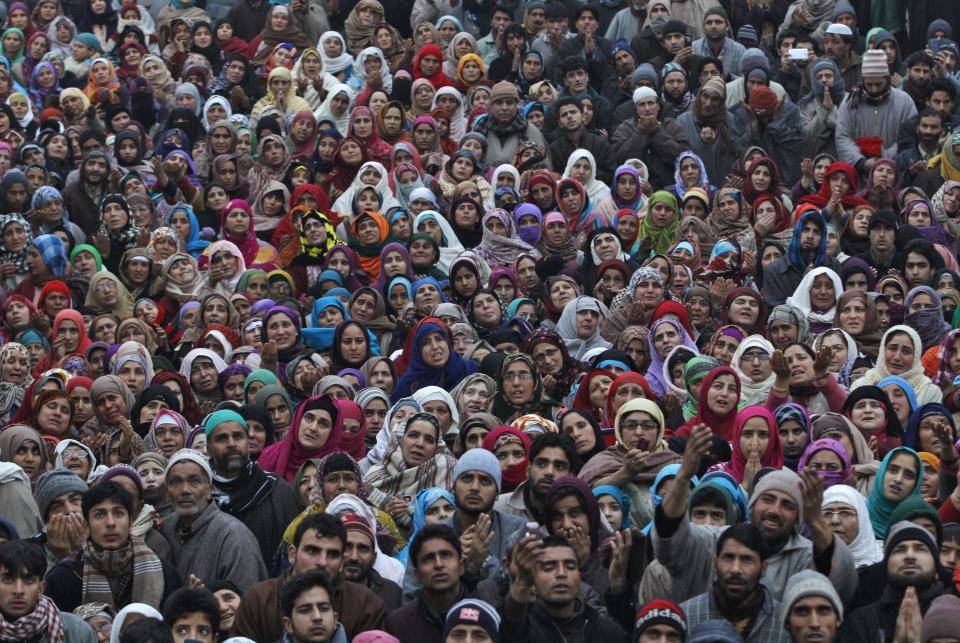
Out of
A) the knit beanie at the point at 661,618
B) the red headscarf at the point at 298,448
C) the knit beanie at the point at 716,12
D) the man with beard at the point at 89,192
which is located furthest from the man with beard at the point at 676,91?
the knit beanie at the point at 661,618

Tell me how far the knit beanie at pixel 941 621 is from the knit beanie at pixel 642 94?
28.3ft

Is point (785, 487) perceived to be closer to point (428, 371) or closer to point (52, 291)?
point (428, 371)

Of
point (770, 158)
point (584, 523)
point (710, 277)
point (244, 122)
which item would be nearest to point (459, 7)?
point (244, 122)

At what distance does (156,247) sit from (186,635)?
666cm

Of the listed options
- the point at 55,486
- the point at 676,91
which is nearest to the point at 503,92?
the point at 676,91

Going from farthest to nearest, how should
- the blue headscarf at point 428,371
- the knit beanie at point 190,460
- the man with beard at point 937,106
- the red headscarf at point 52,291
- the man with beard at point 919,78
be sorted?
the man with beard at point 919,78 < the man with beard at point 937,106 < the red headscarf at point 52,291 < the blue headscarf at point 428,371 < the knit beanie at point 190,460

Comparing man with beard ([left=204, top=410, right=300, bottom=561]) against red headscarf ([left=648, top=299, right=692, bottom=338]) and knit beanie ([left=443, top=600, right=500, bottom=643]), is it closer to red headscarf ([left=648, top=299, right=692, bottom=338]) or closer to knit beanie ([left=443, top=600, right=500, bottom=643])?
knit beanie ([left=443, top=600, right=500, bottom=643])

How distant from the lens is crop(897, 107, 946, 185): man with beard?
1492cm

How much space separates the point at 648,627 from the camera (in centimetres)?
747

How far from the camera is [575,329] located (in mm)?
12469

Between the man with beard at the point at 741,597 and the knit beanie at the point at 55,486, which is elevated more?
the man with beard at the point at 741,597

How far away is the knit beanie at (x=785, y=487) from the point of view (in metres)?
8.05

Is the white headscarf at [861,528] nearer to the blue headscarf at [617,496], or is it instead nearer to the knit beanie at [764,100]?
the blue headscarf at [617,496]

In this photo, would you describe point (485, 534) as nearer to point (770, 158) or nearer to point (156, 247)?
point (156, 247)
